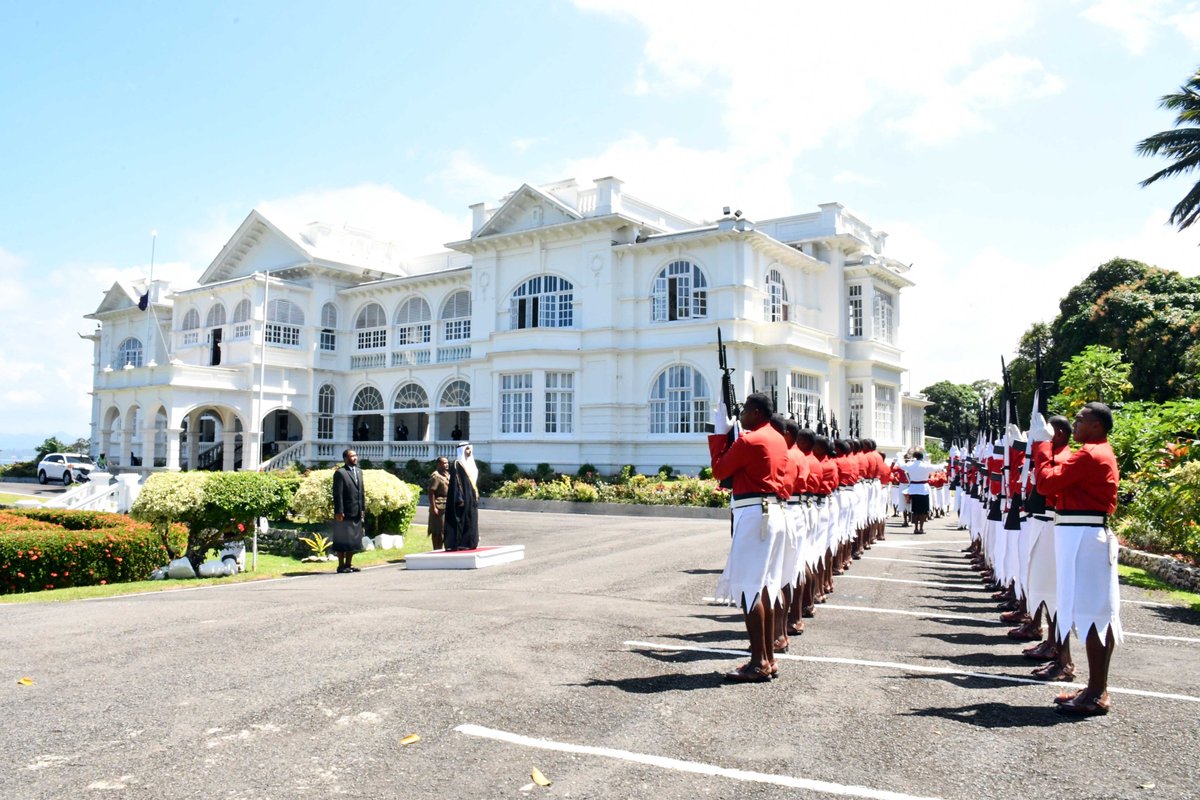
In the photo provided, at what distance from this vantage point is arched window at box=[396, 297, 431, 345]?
3984 centimetres

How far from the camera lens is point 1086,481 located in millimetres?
6383

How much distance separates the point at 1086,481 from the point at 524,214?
30.0 meters

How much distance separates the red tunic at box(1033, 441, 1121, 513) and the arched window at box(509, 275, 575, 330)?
2754 centimetres

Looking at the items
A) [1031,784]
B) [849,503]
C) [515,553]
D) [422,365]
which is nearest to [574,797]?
[1031,784]

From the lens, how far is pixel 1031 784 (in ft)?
15.3

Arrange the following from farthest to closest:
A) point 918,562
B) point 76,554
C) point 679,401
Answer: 1. point 679,401
2. point 918,562
3. point 76,554

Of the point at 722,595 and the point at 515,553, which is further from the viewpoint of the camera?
the point at 515,553

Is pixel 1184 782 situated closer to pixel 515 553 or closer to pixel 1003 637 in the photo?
pixel 1003 637

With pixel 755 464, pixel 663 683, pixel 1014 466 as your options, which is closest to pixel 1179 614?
pixel 1014 466

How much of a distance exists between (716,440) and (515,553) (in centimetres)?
829

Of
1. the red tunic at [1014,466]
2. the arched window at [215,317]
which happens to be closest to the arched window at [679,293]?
the arched window at [215,317]

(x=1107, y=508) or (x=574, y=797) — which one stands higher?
(x=1107, y=508)

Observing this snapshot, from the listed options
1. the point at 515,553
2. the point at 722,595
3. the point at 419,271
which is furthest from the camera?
the point at 419,271

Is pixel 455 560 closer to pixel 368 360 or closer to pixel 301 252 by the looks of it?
pixel 368 360
